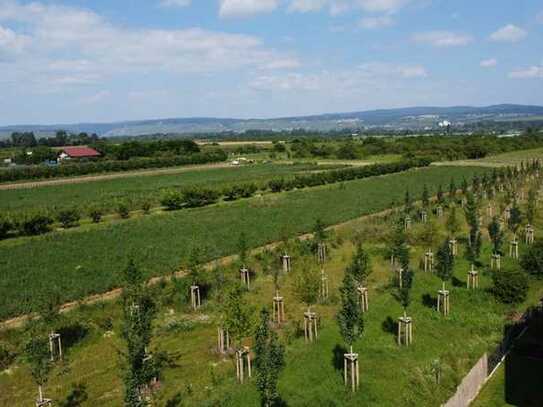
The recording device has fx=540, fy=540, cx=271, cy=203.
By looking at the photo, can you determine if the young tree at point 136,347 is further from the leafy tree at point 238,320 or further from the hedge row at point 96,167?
the hedge row at point 96,167

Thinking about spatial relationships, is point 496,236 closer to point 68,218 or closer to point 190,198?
point 68,218

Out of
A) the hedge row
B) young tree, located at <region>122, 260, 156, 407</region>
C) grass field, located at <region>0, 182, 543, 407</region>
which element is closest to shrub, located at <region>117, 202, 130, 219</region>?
grass field, located at <region>0, 182, 543, 407</region>

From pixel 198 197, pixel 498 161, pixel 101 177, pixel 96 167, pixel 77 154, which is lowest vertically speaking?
pixel 498 161

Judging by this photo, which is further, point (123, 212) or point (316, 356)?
point (123, 212)

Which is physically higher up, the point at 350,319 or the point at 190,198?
the point at 350,319

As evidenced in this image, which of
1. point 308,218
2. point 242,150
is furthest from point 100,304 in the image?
Answer: point 242,150

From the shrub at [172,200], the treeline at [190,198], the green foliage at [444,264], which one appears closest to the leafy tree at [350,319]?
the green foliage at [444,264]

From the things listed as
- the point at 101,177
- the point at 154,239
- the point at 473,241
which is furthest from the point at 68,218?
the point at 101,177
